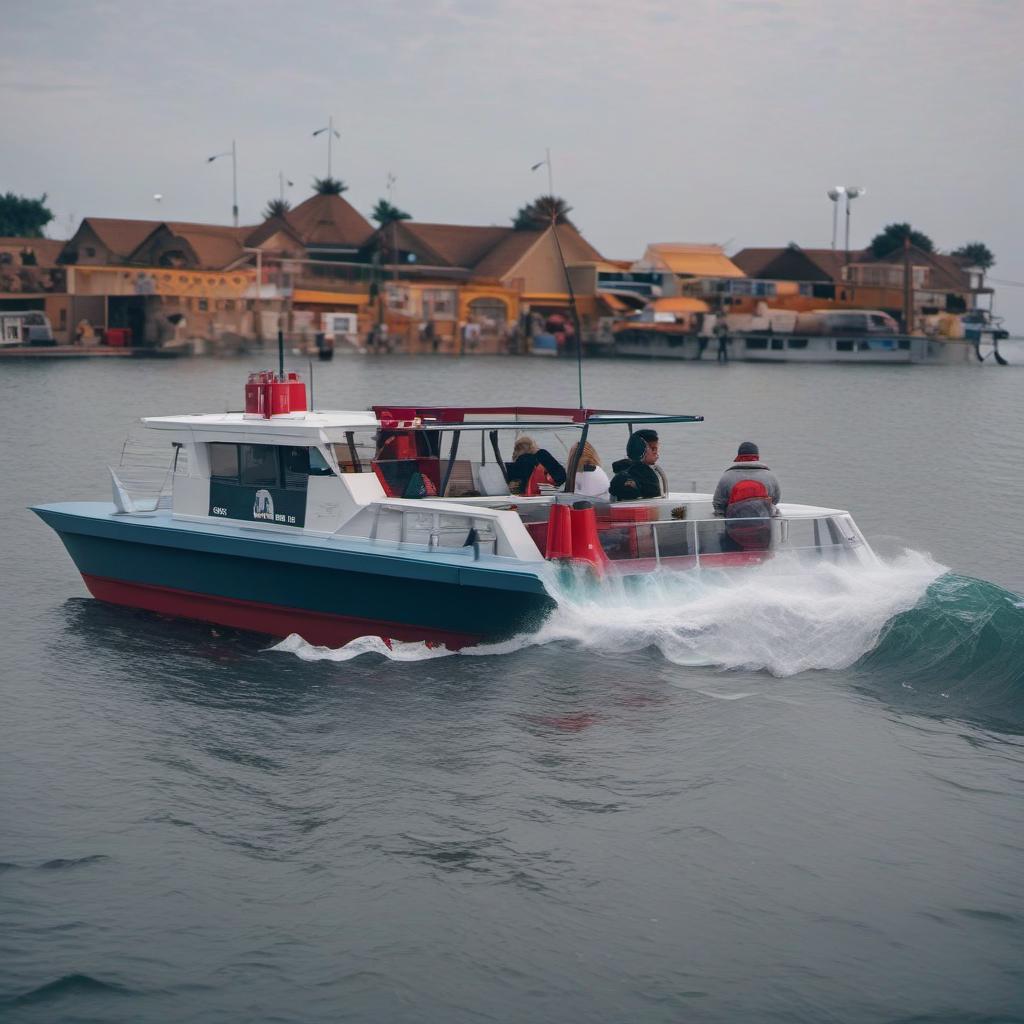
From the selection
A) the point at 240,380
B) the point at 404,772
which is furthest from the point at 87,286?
the point at 404,772

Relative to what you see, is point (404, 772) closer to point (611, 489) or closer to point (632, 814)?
point (632, 814)

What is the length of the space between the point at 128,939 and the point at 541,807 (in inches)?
140

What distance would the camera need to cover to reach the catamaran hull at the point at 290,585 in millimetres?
15398

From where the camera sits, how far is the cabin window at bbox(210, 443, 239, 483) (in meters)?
17.3

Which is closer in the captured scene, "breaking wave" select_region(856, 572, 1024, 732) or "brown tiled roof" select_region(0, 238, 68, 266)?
"breaking wave" select_region(856, 572, 1024, 732)

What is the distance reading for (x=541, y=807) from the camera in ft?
39.0

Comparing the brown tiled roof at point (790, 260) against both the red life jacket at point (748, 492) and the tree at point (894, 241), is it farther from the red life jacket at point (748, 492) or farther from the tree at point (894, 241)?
the red life jacket at point (748, 492)

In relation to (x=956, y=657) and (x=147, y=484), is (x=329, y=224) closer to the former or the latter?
(x=147, y=484)

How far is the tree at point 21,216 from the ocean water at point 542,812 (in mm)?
121143

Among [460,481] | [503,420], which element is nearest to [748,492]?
[503,420]

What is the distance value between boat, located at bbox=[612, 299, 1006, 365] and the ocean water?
8937 cm

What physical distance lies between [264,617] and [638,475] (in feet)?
15.5

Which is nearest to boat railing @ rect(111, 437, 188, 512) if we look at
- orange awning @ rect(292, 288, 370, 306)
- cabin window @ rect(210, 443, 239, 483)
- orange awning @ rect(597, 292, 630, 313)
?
cabin window @ rect(210, 443, 239, 483)

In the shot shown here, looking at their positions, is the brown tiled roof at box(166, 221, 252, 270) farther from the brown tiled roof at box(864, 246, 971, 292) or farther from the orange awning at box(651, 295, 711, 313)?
the brown tiled roof at box(864, 246, 971, 292)
